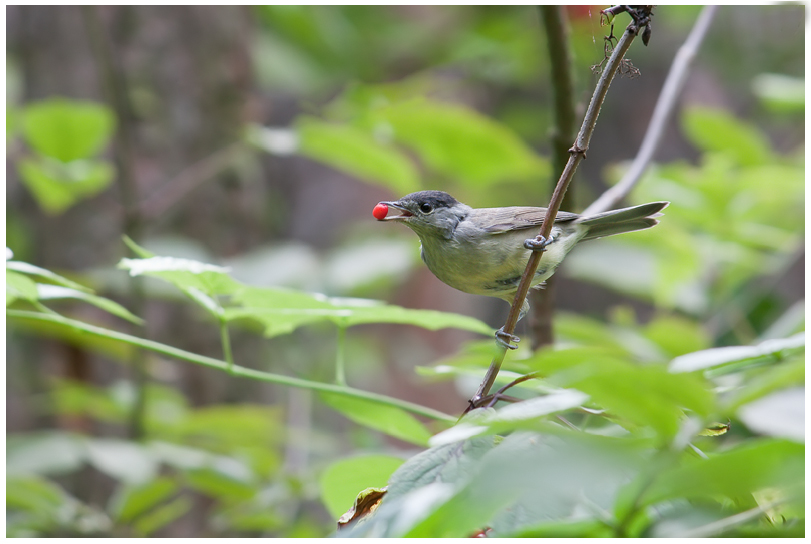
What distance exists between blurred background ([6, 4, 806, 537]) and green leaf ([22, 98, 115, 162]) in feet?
0.03

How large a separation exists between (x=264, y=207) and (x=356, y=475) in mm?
3643

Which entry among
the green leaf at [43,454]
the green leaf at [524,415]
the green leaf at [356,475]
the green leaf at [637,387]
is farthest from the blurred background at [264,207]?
the green leaf at [637,387]

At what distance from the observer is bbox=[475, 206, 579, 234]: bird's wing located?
86.4 inches

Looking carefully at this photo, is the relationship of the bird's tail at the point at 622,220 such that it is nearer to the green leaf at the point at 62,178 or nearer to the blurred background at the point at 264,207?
the blurred background at the point at 264,207

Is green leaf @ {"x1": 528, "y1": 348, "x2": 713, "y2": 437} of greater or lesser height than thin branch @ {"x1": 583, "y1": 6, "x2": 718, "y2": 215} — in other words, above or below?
below

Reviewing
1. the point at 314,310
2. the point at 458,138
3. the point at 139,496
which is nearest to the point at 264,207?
the point at 458,138

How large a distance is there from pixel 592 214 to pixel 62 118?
7.24ft

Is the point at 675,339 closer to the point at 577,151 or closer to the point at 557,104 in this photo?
the point at 557,104

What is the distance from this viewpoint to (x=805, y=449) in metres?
0.67

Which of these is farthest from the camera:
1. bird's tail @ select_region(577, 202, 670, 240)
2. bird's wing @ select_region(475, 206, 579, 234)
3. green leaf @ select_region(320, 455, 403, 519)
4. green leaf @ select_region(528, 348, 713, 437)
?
bird's wing @ select_region(475, 206, 579, 234)

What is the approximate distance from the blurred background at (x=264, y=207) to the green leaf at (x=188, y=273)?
Answer: 503mm

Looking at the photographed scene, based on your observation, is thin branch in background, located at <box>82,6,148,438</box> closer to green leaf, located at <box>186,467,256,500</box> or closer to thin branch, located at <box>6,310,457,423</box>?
green leaf, located at <box>186,467,256,500</box>

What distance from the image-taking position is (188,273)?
1.38 metres

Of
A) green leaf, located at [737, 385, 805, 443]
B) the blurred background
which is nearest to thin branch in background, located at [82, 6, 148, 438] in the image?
the blurred background
